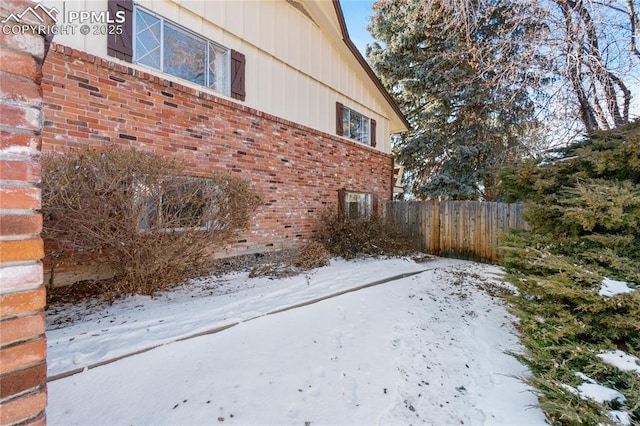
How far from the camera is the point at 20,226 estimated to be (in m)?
0.97

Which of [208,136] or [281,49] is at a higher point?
[281,49]

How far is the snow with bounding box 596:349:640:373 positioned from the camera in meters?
2.19

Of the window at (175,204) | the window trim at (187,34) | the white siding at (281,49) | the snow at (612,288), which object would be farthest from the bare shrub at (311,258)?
the snow at (612,288)

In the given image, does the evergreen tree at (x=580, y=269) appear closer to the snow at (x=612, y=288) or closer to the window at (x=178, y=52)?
the snow at (x=612, y=288)

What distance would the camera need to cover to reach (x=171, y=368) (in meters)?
2.40

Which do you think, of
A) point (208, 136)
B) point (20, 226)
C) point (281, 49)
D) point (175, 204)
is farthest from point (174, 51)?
point (20, 226)

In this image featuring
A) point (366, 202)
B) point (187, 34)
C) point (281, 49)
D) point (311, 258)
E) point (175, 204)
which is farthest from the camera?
point (366, 202)

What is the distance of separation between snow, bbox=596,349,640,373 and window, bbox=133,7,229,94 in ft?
22.2

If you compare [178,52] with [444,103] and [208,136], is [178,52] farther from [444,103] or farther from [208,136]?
[444,103]

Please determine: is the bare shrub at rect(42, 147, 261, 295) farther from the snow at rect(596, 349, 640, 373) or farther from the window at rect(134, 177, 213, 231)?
the snow at rect(596, 349, 640, 373)

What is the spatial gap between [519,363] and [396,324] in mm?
1236

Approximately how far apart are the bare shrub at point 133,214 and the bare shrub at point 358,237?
356 centimetres

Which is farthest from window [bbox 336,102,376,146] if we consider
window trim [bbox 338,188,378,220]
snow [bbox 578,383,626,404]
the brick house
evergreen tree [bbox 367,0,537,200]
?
snow [bbox 578,383,626,404]

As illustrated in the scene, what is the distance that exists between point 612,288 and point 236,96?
21.3ft
